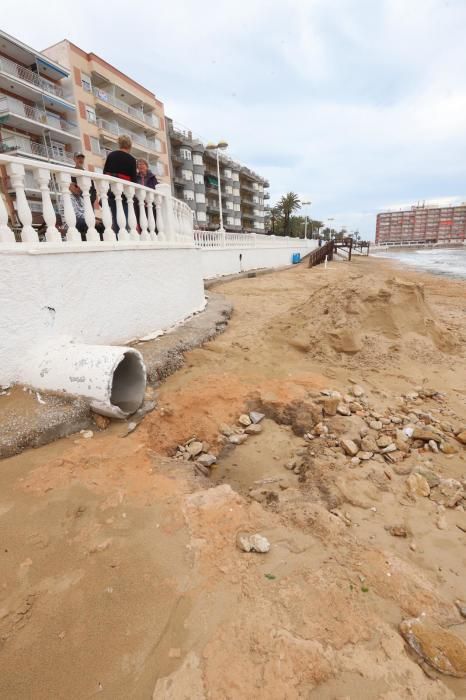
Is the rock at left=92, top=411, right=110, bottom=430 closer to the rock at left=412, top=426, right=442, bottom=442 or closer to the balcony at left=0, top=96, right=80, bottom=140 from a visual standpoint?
the rock at left=412, top=426, right=442, bottom=442

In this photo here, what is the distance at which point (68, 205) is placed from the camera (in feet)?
11.8

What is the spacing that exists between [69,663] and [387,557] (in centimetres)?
158

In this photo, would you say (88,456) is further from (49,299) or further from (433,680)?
(433,680)

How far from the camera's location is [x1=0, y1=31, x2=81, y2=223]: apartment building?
20038mm

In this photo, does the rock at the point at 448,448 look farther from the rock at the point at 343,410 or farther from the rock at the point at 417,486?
the rock at the point at 343,410

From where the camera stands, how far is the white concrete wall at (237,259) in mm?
13422

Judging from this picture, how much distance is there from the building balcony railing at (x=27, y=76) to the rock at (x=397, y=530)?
2880cm

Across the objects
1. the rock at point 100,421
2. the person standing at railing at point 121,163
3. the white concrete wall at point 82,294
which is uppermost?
the person standing at railing at point 121,163

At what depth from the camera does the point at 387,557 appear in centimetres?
179

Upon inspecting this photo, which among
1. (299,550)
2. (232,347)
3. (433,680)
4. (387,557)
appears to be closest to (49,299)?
(232,347)

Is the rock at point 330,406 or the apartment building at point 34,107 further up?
the apartment building at point 34,107

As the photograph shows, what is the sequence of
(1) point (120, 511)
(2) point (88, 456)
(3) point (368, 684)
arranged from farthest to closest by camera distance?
1. (2) point (88, 456)
2. (1) point (120, 511)
3. (3) point (368, 684)

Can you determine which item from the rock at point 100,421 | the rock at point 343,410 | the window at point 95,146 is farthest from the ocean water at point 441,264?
the window at point 95,146

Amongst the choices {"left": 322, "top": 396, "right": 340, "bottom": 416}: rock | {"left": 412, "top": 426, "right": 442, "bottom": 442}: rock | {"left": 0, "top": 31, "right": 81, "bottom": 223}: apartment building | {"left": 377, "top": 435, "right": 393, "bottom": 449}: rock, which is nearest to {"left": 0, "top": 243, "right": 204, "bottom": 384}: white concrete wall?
{"left": 322, "top": 396, "right": 340, "bottom": 416}: rock
